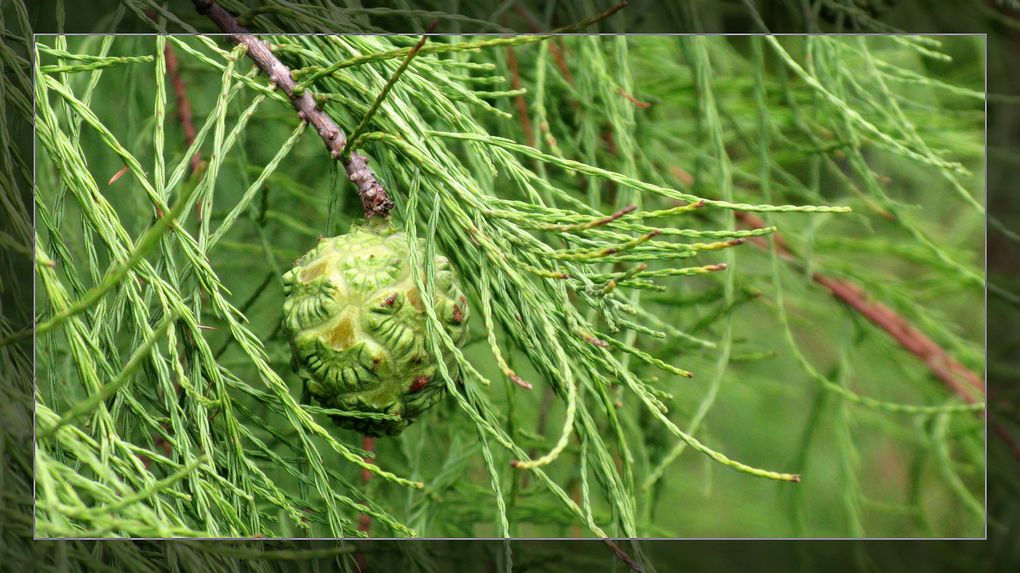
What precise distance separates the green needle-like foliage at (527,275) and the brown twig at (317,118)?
0.01 m

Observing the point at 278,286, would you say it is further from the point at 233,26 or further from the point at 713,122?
the point at 713,122

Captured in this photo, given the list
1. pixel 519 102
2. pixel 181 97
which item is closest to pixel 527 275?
pixel 519 102

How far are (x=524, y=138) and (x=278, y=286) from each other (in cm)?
27

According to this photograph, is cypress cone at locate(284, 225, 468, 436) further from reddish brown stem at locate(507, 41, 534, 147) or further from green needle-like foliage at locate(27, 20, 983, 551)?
reddish brown stem at locate(507, 41, 534, 147)

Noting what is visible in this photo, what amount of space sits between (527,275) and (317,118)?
0.56 ft

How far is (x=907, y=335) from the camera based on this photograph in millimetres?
1137

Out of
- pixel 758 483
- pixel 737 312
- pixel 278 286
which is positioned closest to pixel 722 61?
pixel 737 312

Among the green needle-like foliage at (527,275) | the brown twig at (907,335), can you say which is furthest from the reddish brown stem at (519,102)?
the brown twig at (907,335)

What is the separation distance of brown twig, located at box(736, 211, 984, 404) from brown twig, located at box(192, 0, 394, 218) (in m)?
0.56

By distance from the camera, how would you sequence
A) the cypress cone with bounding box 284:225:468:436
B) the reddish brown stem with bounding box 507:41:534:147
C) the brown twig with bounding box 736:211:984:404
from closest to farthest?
the cypress cone with bounding box 284:225:468:436 < the reddish brown stem with bounding box 507:41:534:147 < the brown twig with bounding box 736:211:984:404

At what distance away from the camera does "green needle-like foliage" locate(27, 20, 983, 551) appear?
2.10 ft

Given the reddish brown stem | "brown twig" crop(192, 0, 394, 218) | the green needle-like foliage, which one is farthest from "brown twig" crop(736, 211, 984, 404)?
"brown twig" crop(192, 0, 394, 218)

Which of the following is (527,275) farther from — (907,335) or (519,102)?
(907,335)

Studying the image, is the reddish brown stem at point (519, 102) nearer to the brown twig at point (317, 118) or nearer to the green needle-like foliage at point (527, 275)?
the green needle-like foliage at point (527, 275)
